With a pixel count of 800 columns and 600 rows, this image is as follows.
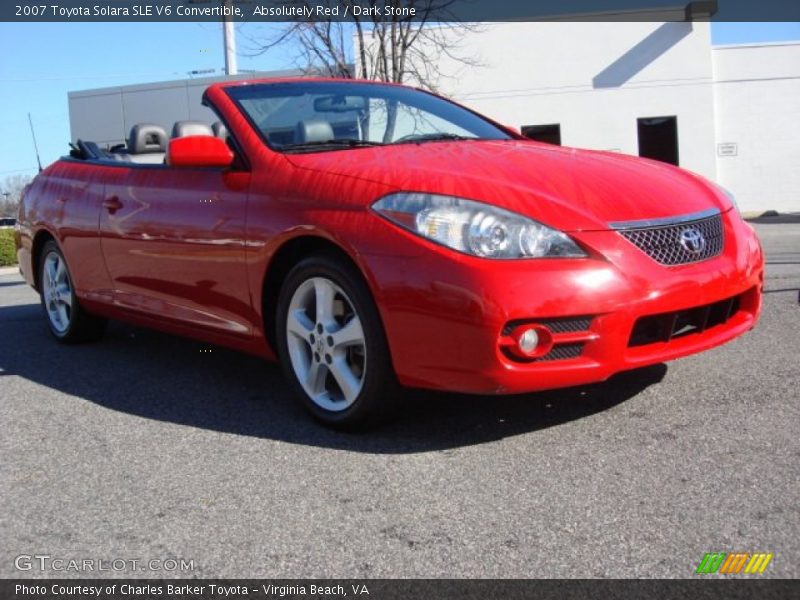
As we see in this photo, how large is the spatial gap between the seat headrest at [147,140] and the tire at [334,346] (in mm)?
2882

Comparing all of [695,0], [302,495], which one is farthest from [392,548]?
[695,0]

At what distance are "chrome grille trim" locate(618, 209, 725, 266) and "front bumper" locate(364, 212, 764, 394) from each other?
0.13 feet

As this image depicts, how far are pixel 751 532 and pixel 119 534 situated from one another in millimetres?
1899

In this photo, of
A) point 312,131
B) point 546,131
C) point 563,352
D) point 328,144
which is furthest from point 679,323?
point 546,131

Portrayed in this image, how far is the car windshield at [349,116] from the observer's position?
14.1 ft

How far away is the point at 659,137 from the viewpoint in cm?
2470

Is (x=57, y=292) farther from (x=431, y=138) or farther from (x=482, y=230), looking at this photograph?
(x=482, y=230)

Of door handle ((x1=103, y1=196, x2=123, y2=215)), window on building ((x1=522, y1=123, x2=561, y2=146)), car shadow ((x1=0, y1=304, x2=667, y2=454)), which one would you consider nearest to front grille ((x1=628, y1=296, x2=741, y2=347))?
car shadow ((x1=0, y1=304, x2=667, y2=454))

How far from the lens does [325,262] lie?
12.1 feet

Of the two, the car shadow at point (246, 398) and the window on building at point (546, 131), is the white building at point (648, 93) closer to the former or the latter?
the window on building at point (546, 131)

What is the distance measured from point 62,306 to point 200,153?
2.41m

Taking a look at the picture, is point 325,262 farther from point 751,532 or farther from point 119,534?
point 751,532

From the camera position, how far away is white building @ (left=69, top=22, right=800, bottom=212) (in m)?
24.4

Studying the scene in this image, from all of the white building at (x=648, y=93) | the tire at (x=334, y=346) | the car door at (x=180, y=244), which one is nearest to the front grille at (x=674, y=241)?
the tire at (x=334, y=346)
